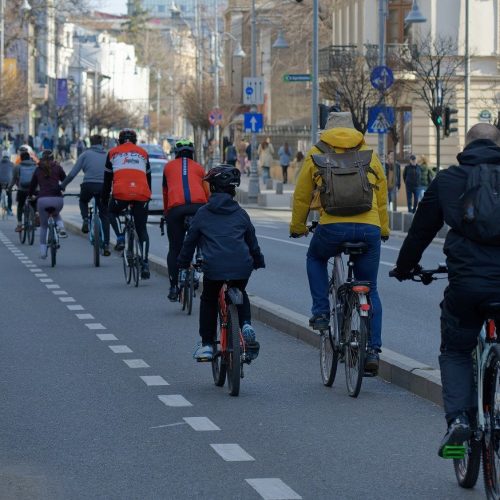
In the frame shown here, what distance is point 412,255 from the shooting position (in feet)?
24.6

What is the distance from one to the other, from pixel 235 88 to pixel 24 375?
116001 millimetres

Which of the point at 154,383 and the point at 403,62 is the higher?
the point at 403,62

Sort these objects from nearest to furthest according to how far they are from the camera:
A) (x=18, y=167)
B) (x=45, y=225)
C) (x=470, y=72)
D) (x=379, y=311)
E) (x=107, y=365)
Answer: (x=379, y=311) → (x=107, y=365) → (x=45, y=225) → (x=18, y=167) → (x=470, y=72)

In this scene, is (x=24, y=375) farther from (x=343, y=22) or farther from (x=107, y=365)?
(x=343, y=22)

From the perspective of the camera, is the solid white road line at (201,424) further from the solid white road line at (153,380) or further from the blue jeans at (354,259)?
the solid white road line at (153,380)

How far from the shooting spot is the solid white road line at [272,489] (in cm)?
732

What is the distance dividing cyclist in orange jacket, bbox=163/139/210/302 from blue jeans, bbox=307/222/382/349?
591 cm

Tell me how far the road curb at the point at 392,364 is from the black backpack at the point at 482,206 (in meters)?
3.46

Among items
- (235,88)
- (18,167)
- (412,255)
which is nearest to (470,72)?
(18,167)

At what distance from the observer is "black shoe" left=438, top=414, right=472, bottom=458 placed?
6.94 metres

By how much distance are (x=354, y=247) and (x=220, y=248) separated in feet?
3.05

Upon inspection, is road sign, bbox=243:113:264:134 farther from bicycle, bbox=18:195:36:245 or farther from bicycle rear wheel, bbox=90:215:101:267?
bicycle rear wheel, bbox=90:215:101:267

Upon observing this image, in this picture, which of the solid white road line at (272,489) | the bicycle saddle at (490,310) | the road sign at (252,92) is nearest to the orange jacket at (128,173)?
the solid white road line at (272,489)

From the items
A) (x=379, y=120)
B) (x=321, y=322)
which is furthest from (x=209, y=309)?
(x=379, y=120)
